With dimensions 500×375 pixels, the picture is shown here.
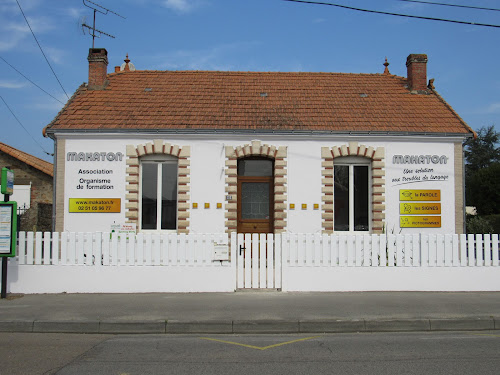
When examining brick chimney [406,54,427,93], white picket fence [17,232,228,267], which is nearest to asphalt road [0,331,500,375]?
white picket fence [17,232,228,267]

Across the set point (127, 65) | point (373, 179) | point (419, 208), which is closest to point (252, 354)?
point (373, 179)

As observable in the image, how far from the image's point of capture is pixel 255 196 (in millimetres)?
14414

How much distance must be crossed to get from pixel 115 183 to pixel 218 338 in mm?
7725

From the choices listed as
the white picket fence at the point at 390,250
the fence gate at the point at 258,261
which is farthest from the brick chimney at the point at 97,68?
the white picket fence at the point at 390,250

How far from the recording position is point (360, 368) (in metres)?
5.57

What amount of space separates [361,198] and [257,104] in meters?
4.29

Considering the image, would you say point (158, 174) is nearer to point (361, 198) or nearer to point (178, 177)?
point (178, 177)

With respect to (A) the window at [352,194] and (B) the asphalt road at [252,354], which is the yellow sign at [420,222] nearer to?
(A) the window at [352,194]

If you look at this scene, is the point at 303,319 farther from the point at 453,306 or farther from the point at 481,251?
the point at 481,251

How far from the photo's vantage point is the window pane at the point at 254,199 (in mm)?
14383

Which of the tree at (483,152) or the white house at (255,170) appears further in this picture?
the tree at (483,152)

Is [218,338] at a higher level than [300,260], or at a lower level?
lower

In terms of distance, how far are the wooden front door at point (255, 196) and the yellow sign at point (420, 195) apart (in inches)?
148

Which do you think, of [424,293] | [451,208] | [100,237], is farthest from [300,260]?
[451,208]
